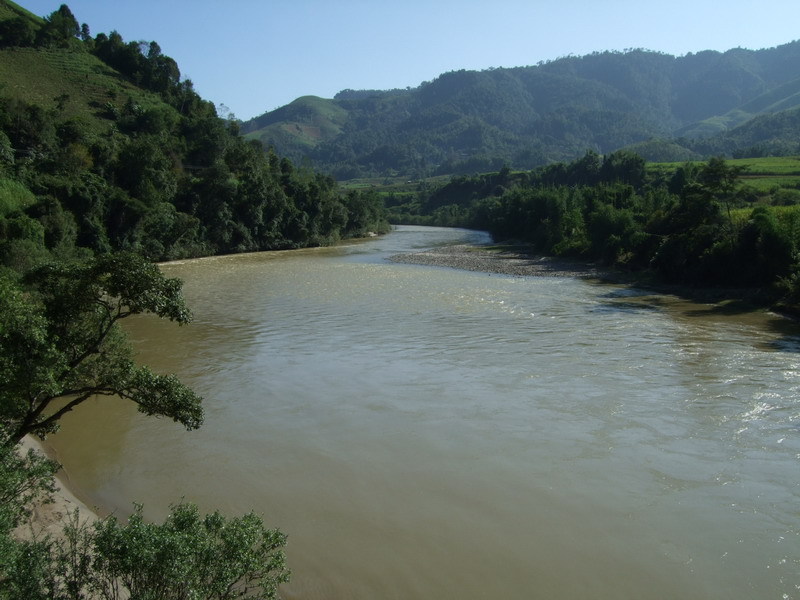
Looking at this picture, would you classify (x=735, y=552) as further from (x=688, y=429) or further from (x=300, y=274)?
(x=300, y=274)

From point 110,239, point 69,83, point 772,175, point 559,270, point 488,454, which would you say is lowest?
point 559,270

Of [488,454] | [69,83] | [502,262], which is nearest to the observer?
[488,454]

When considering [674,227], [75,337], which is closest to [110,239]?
[674,227]

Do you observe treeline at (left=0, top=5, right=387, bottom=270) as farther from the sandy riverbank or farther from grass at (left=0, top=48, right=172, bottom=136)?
the sandy riverbank

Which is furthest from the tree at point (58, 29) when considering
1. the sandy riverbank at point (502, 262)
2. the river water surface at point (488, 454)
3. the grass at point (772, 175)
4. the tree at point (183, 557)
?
the tree at point (183, 557)

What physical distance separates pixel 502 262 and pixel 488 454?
40.7 metres

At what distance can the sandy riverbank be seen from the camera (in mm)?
45344

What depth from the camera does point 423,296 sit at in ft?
113

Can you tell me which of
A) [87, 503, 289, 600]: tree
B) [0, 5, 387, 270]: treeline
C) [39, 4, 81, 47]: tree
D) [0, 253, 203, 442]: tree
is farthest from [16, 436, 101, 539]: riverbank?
[39, 4, 81, 47]: tree

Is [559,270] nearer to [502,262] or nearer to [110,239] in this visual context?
[502,262]

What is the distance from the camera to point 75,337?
30.1ft

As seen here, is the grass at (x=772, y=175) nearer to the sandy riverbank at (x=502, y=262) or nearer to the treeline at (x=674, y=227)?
the treeline at (x=674, y=227)

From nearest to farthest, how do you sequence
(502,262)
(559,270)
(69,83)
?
(559,270) → (502,262) → (69,83)

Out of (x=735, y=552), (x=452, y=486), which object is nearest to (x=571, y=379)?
(x=452, y=486)
